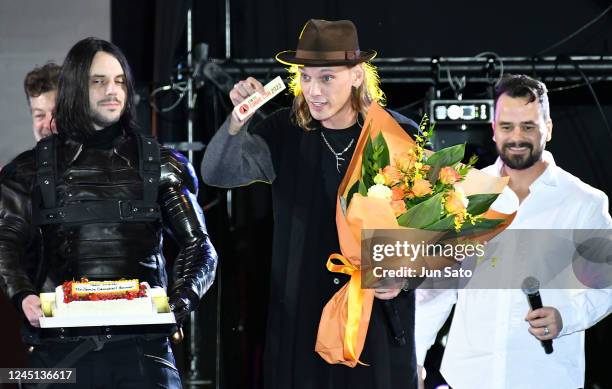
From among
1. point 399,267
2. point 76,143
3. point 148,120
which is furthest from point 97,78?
point 148,120

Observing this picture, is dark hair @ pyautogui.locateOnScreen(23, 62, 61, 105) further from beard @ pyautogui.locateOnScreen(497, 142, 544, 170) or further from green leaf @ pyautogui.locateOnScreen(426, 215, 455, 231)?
green leaf @ pyautogui.locateOnScreen(426, 215, 455, 231)

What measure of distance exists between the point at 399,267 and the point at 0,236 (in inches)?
51.5

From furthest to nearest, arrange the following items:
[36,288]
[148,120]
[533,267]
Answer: [148,120], [533,267], [36,288]

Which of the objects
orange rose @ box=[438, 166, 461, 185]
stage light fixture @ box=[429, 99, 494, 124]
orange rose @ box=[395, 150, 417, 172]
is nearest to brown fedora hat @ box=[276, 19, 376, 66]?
orange rose @ box=[395, 150, 417, 172]

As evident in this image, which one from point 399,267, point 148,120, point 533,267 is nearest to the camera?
point 399,267

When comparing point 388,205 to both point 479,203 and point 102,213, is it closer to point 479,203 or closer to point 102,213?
point 479,203

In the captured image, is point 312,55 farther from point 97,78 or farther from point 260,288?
point 260,288

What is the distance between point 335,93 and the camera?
11.7ft

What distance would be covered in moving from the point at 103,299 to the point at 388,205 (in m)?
0.91

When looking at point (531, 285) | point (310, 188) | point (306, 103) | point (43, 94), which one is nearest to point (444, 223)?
point (310, 188)

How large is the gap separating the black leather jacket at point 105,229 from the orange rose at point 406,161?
0.74 metres

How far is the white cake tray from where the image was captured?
125 inches

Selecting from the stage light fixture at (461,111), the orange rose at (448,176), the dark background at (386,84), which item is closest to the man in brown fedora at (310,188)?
the orange rose at (448,176)

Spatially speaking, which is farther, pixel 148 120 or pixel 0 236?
pixel 148 120
